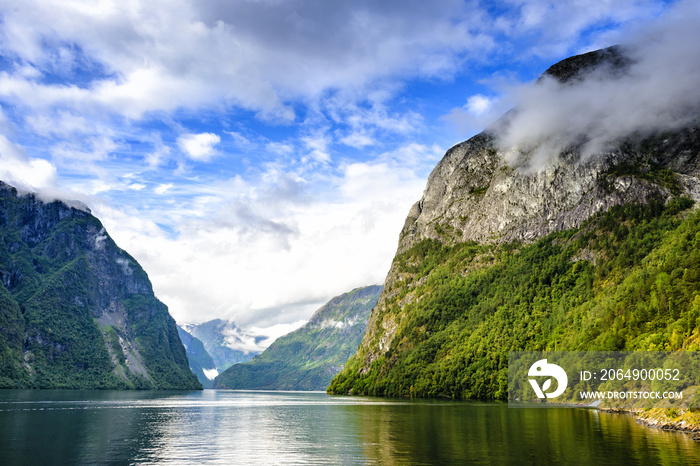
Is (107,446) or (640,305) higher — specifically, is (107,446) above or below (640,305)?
below

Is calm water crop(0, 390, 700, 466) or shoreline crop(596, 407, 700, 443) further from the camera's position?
shoreline crop(596, 407, 700, 443)

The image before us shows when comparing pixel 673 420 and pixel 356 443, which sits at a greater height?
pixel 673 420

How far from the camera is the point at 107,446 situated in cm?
5853

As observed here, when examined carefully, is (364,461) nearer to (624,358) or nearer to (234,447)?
(234,447)

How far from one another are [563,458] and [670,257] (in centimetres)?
12114

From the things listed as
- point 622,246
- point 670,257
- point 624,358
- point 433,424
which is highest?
point 622,246

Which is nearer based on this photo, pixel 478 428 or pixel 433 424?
pixel 478 428

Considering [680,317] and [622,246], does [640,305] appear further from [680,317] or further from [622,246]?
[622,246]

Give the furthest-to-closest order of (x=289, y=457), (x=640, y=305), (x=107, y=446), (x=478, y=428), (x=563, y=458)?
(x=640, y=305), (x=478, y=428), (x=107, y=446), (x=289, y=457), (x=563, y=458)

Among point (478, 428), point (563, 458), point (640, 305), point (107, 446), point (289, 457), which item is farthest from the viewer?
A: point (640, 305)

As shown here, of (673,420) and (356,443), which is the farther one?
(673,420)

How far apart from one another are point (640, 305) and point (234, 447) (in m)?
120

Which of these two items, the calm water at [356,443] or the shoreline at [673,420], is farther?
the shoreline at [673,420]

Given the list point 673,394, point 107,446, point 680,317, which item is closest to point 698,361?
point 673,394
